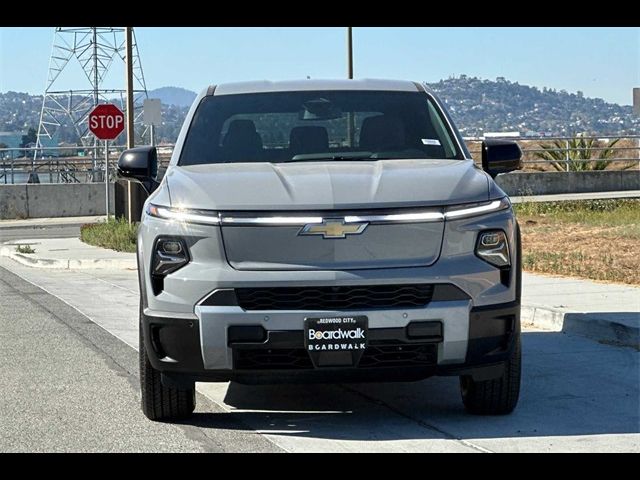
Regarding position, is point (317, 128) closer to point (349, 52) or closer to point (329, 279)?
point (329, 279)

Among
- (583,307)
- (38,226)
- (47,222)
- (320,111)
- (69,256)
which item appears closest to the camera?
(320,111)

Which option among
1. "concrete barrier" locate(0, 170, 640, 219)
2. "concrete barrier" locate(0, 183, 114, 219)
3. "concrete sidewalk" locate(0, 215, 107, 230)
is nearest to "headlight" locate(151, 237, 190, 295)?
"concrete sidewalk" locate(0, 215, 107, 230)

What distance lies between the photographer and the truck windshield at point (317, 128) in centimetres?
770

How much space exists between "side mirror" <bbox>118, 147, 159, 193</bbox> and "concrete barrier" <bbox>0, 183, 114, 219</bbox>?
26.8 meters

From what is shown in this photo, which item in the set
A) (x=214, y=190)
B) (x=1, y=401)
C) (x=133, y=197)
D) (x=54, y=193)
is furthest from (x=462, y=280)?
(x=54, y=193)

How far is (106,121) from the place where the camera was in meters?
25.1

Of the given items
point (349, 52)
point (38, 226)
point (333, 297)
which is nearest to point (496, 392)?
point (333, 297)

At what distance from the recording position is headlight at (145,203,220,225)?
641 cm

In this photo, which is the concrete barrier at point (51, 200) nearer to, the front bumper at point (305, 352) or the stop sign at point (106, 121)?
the stop sign at point (106, 121)

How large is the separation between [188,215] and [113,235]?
15.3 meters

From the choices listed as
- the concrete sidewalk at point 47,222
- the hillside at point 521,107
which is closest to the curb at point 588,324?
the concrete sidewalk at point 47,222

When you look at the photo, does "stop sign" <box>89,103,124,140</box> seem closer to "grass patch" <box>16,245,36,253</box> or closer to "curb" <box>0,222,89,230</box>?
"grass patch" <box>16,245,36,253</box>

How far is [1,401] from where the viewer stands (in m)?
7.80
